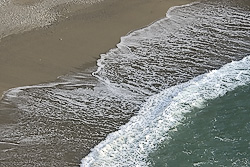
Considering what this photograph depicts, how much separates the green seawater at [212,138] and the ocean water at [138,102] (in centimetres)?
3

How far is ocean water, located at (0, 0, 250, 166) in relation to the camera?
30.1 ft

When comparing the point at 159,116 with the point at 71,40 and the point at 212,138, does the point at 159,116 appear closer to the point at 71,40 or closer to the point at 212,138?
the point at 212,138

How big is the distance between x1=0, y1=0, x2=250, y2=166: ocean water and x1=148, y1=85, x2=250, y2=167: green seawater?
0.03m

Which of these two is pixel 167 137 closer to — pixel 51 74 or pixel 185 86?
pixel 185 86

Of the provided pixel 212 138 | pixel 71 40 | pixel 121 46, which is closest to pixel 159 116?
pixel 212 138

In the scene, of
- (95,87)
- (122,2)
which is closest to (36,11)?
(122,2)

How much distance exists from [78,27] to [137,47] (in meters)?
2.09

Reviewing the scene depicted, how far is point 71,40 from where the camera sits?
44.5ft

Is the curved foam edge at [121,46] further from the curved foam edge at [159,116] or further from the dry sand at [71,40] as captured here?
the curved foam edge at [159,116]

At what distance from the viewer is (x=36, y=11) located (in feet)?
50.1

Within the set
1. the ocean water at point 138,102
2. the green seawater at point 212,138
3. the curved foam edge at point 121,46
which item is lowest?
the green seawater at point 212,138

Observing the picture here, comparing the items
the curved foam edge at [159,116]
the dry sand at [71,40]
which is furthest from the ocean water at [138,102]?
the dry sand at [71,40]

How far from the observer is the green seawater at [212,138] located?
890cm

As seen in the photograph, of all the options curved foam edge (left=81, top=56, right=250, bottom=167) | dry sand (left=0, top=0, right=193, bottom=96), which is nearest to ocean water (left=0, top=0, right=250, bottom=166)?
curved foam edge (left=81, top=56, right=250, bottom=167)
